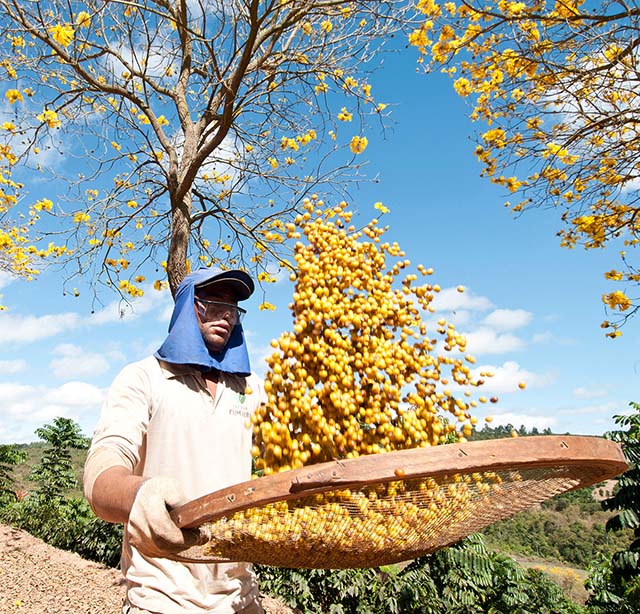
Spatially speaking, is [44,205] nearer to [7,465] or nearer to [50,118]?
[50,118]

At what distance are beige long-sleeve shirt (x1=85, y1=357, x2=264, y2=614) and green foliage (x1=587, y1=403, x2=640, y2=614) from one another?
6.78m

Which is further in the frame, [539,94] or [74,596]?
[74,596]

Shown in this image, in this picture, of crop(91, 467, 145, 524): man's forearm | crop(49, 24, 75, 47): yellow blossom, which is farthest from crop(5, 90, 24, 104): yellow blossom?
crop(91, 467, 145, 524): man's forearm

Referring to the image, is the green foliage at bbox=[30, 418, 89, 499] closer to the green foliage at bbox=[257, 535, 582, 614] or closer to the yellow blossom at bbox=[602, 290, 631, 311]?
the green foliage at bbox=[257, 535, 582, 614]

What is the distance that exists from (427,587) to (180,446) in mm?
4944

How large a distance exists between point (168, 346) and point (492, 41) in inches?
198

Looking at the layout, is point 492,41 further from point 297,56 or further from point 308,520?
point 308,520

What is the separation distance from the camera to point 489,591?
636 cm

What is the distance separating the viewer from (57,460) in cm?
1316

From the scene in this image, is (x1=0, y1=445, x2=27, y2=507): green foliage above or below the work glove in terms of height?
above

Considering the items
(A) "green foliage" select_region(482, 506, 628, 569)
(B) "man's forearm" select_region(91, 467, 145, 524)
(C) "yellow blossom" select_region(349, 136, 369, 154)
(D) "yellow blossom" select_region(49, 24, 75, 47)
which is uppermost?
(D) "yellow blossom" select_region(49, 24, 75, 47)

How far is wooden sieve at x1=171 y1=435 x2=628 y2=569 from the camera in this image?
3.72 feet

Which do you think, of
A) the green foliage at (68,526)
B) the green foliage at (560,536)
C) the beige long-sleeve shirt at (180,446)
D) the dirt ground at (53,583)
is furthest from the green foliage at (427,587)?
the green foliage at (560,536)

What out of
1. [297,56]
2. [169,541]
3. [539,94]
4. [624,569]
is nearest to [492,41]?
[539,94]
